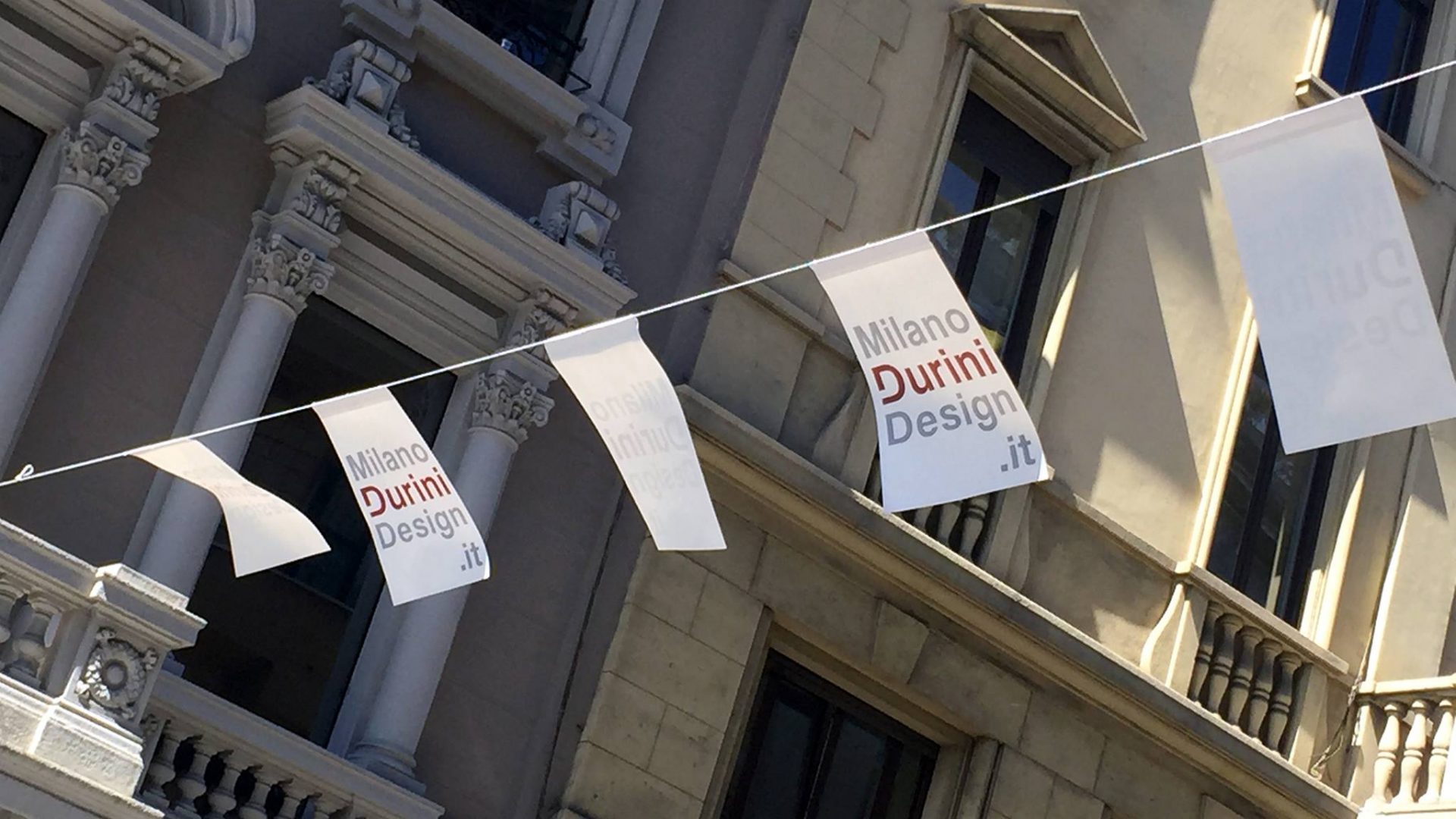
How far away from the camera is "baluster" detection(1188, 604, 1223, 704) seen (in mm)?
14344

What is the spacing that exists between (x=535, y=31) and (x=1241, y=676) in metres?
6.02

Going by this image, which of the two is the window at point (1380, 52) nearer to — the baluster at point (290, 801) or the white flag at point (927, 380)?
the white flag at point (927, 380)

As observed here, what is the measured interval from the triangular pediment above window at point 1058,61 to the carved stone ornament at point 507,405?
158 inches

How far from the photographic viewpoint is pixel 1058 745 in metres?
13.8

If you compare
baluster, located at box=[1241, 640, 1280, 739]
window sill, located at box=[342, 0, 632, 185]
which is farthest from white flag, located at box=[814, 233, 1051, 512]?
baluster, located at box=[1241, 640, 1280, 739]

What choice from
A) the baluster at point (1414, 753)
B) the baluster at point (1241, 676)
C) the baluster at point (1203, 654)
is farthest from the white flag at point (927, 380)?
the baluster at point (1414, 753)

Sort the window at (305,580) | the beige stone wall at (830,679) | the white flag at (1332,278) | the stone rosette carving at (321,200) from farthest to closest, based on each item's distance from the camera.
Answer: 1. the beige stone wall at (830,679)
2. the stone rosette carving at (321,200)
3. the window at (305,580)
4. the white flag at (1332,278)

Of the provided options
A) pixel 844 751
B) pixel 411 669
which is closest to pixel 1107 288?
pixel 844 751

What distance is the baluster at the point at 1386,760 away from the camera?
1469 centimetres

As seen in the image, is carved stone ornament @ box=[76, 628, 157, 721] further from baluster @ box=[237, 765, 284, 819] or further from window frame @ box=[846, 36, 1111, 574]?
window frame @ box=[846, 36, 1111, 574]

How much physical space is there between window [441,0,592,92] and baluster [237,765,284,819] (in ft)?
13.6

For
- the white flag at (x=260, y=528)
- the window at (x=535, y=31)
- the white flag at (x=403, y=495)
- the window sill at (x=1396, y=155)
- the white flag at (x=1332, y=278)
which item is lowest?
the white flag at (x=260, y=528)

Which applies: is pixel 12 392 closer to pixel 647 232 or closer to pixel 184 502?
pixel 184 502

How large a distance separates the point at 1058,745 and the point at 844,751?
4.45 feet
